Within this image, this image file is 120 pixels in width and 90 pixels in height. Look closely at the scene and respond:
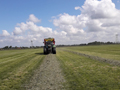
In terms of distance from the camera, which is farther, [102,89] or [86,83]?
[86,83]

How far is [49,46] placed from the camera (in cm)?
2612

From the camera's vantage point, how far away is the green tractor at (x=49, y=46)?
26.1 meters

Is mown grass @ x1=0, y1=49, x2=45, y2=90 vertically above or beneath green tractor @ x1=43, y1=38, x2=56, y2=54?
beneath

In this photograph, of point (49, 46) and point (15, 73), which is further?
point (49, 46)

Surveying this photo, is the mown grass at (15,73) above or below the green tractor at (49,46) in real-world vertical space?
below

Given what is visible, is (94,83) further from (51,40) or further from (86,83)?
(51,40)

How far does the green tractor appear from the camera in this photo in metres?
26.1

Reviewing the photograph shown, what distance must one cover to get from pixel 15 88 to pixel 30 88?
779mm

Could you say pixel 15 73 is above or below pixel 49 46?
below

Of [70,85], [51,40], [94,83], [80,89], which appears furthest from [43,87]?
[51,40]

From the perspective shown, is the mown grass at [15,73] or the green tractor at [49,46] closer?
the mown grass at [15,73]

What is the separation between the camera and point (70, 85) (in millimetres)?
5930

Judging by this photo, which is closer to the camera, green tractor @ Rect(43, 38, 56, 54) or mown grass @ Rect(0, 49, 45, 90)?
mown grass @ Rect(0, 49, 45, 90)

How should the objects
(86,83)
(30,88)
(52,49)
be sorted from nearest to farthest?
1. (30,88)
2. (86,83)
3. (52,49)
